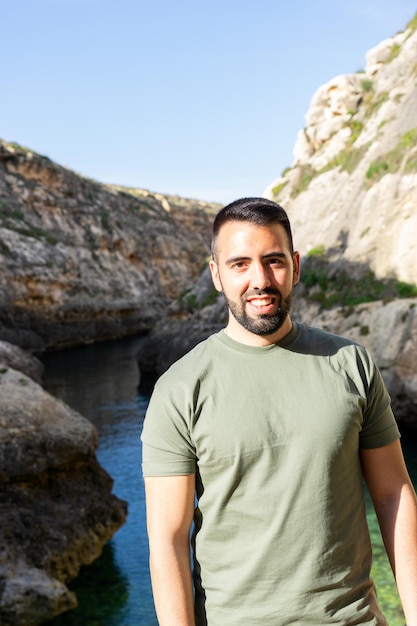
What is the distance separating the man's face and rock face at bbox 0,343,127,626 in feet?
23.6

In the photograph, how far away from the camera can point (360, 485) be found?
2785 millimetres

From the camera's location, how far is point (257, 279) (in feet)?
9.06

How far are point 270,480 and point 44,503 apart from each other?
27.5 ft

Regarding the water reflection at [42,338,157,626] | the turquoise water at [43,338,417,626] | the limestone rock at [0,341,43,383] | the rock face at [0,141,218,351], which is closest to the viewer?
the turquoise water at [43,338,417,626]

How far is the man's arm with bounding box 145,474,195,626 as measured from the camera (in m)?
2.57

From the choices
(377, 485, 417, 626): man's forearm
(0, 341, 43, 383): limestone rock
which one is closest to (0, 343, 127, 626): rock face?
(377, 485, 417, 626): man's forearm

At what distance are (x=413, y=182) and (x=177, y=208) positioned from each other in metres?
58.5

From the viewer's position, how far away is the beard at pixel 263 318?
274cm

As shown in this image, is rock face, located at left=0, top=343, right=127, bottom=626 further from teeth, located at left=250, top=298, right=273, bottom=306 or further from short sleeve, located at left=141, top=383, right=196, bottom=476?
teeth, located at left=250, top=298, right=273, bottom=306

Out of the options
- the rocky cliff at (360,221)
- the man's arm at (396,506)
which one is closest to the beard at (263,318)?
the man's arm at (396,506)

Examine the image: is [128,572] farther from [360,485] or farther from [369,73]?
[369,73]

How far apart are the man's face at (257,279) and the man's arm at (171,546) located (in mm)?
649

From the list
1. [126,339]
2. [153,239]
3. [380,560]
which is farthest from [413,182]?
[153,239]

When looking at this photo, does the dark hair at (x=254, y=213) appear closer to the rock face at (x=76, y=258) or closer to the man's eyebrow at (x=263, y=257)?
the man's eyebrow at (x=263, y=257)
